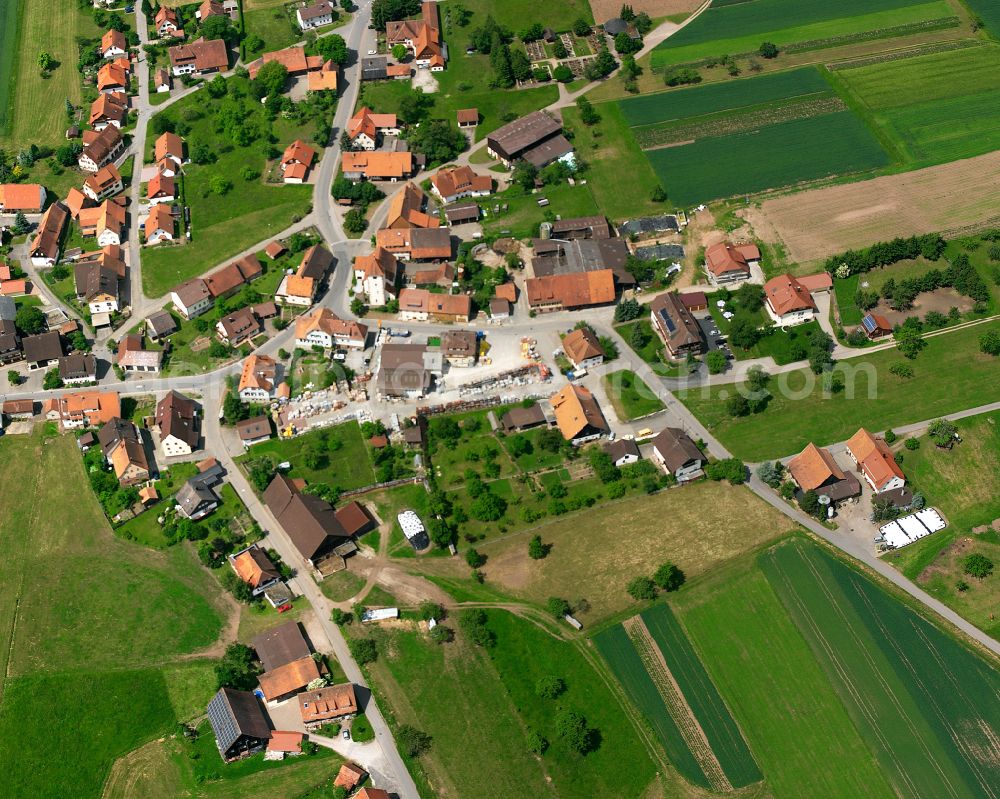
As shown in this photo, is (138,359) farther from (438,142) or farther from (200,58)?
(200,58)

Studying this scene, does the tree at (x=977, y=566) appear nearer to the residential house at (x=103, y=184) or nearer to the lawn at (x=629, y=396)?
the lawn at (x=629, y=396)

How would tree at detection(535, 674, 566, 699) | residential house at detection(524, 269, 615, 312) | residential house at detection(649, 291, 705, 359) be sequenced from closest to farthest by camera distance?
tree at detection(535, 674, 566, 699)
residential house at detection(649, 291, 705, 359)
residential house at detection(524, 269, 615, 312)

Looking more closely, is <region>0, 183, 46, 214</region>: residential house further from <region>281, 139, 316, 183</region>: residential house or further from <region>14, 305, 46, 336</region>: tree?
<region>281, 139, 316, 183</region>: residential house

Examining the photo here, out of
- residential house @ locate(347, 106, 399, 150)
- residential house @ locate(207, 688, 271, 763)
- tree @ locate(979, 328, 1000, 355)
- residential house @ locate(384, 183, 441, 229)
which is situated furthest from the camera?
residential house @ locate(347, 106, 399, 150)

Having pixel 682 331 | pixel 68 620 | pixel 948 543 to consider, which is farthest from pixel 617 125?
pixel 68 620

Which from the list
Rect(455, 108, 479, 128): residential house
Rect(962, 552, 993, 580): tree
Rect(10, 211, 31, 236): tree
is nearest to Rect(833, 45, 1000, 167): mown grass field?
Rect(455, 108, 479, 128): residential house

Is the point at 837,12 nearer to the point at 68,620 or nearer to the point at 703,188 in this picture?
the point at 703,188
